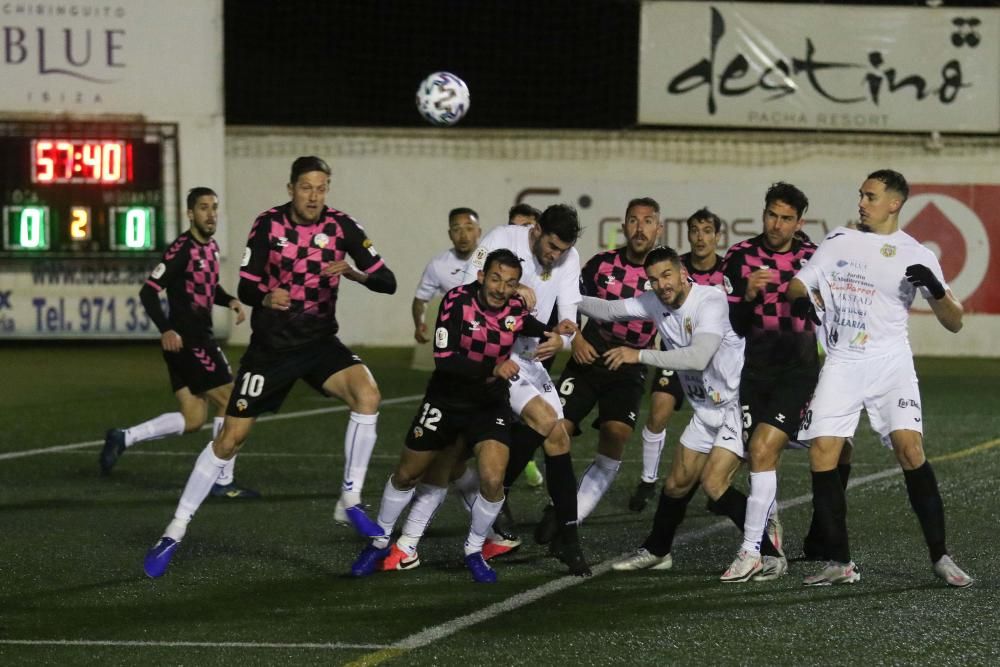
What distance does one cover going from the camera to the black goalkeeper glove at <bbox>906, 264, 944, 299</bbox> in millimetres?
7391

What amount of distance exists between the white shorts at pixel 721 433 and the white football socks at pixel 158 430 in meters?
4.50

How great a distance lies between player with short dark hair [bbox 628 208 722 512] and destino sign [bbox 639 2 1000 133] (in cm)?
1256

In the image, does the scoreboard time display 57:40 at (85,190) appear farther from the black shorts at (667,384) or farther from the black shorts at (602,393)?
the black shorts at (602,393)

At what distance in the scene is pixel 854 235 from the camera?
779cm

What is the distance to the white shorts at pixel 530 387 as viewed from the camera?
809 cm

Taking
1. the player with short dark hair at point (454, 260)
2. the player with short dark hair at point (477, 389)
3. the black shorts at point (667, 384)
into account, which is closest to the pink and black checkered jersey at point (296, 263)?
the player with short dark hair at point (477, 389)

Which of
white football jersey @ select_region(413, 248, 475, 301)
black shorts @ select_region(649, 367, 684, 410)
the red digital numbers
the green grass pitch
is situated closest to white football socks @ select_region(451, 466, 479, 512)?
the green grass pitch

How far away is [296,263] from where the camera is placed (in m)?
8.47

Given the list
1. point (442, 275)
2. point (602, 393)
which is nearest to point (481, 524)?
point (602, 393)

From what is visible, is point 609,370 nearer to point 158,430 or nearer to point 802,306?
point 802,306

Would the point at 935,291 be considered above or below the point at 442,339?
above

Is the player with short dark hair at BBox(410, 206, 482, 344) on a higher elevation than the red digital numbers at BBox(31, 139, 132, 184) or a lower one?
lower

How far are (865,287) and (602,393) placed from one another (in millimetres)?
2264

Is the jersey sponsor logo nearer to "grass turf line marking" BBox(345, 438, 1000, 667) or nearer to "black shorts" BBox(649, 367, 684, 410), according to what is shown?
"grass turf line marking" BBox(345, 438, 1000, 667)
